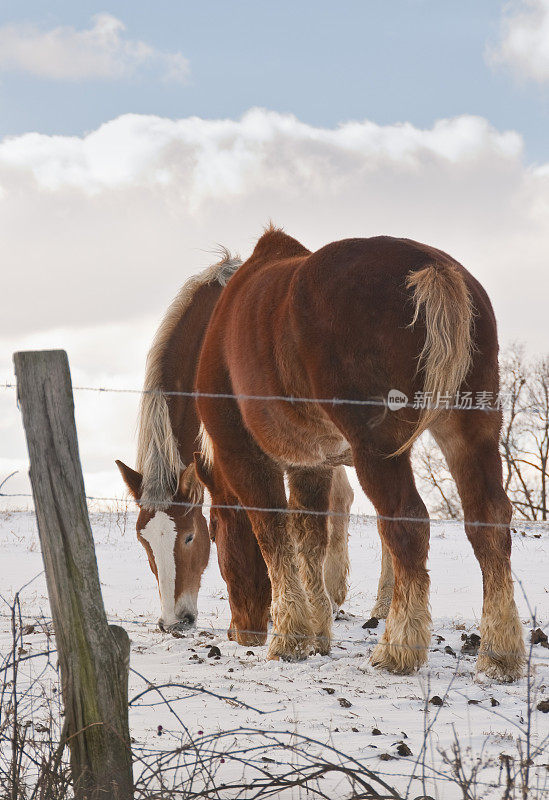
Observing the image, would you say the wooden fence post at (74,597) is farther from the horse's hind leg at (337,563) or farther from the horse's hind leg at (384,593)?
the horse's hind leg at (337,563)

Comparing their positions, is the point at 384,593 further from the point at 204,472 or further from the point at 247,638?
the point at 204,472

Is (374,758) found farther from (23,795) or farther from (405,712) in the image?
(23,795)

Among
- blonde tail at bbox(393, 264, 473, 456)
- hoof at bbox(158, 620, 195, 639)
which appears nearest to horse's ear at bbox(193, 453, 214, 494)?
hoof at bbox(158, 620, 195, 639)

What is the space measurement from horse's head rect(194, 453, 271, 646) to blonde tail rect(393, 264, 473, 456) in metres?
2.15

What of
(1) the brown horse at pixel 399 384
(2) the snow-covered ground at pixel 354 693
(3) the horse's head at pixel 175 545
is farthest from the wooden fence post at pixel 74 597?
(3) the horse's head at pixel 175 545

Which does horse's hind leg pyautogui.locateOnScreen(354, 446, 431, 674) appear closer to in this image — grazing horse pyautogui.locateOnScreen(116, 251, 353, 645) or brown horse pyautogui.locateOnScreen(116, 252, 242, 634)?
grazing horse pyautogui.locateOnScreen(116, 251, 353, 645)

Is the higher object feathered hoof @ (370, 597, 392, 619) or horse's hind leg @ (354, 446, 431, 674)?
horse's hind leg @ (354, 446, 431, 674)

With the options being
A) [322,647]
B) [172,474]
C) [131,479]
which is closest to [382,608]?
[322,647]

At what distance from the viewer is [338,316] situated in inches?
169

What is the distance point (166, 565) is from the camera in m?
5.79

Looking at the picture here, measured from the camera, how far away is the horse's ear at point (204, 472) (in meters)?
5.98

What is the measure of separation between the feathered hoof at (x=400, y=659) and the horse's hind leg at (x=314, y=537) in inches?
34.9

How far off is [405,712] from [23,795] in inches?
72.0

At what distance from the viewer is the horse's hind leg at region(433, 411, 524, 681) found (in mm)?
4184
